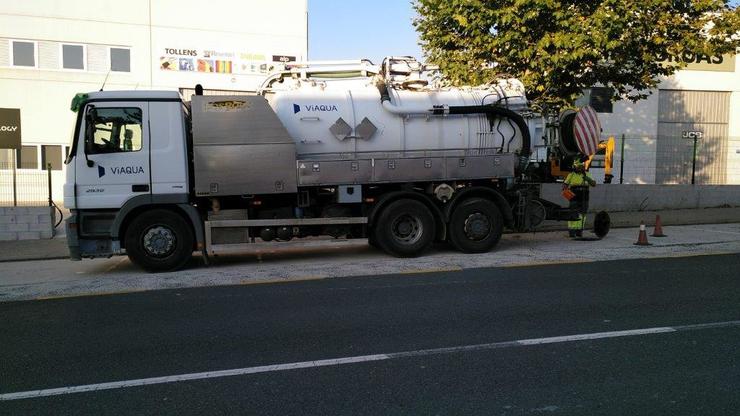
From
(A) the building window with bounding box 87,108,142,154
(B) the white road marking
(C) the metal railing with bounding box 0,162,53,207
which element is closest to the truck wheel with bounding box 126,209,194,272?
(A) the building window with bounding box 87,108,142,154

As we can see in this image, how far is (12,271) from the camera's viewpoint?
408 inches

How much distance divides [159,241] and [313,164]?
2818 millimetres

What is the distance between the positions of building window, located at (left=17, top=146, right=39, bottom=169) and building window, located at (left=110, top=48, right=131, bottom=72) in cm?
388

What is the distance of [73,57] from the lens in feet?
67.1

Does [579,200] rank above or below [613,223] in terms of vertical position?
above

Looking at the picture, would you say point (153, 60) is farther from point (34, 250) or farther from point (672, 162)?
point (672, 162)

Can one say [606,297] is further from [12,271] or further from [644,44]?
[12,271]

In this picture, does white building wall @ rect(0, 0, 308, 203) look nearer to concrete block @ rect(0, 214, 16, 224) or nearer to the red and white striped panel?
concrete block @ rect(0, 214, 16, 224)

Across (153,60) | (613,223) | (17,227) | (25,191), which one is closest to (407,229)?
(613,223)

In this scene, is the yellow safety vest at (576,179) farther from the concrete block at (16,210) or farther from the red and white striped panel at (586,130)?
the concrete block at (16,210)

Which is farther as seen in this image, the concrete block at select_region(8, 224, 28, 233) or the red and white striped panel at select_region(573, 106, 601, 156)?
the concrete block at select_region(8, 224, 28, 233)

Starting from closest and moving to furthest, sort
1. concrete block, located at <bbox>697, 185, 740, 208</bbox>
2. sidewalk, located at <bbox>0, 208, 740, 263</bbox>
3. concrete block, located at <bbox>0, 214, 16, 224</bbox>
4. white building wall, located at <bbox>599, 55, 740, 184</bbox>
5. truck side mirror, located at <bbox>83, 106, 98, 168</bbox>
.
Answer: truck side mirror, located at <bbox>83, 106, 98, 168</bbox> → sidewalk, located at <bbox>0, 208, 740, 263</bbox> → concrete block, located at <bbox>0, 214, 16, 224</bbox> → concrete block, located at <bbox>697, 185, 740, 208</bbox> → white building wall, located at <bbox>599, 55, 740, 184</bbox>

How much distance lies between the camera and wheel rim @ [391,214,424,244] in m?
10.8

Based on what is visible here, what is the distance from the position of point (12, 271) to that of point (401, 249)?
684 centimetres
